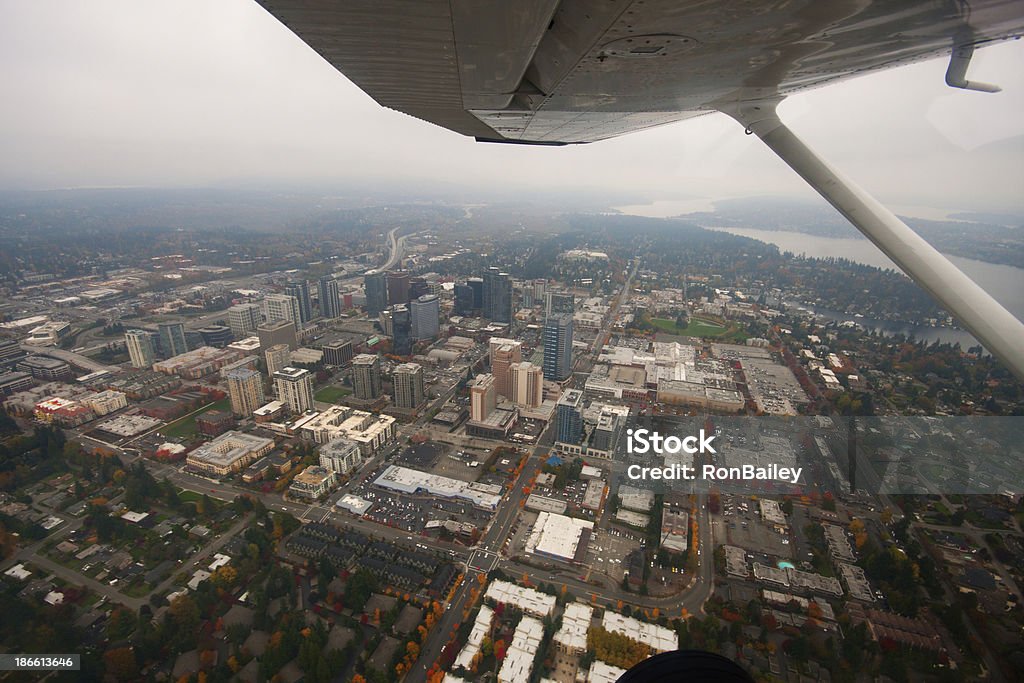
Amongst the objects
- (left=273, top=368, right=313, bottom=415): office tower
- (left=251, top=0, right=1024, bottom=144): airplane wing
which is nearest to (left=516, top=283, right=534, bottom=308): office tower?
(left=273, top=368, right=313, bottom=415): office tower

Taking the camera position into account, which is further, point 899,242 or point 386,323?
point 386,323

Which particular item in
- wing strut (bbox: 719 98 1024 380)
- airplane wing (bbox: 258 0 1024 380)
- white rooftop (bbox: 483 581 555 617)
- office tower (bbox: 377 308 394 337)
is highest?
airplane wing (bbox: 258 0 1024 380)

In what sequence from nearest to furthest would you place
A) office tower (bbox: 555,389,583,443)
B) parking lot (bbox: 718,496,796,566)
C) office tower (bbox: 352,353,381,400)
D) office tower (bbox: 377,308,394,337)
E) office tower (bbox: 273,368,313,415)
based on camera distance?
parking lot (bbox: 718,496,796,566), office tower (bbox: 555,389,583,443), office tower (bbox: 273,368,313,415), office tower (bbox: 352,353,381,400), office tower (bbox: 377,308,394,337)

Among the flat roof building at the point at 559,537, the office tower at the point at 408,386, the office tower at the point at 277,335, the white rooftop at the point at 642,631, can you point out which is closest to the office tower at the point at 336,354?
the office tower at the point at 277,335

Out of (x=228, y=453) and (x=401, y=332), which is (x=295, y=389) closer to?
(x=228, y=453)

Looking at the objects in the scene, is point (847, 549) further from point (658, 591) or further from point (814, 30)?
point (814, 30)

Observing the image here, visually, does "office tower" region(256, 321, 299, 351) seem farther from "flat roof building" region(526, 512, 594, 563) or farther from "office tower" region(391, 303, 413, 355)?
"flat roof building" region(526, 512, 594, 563)

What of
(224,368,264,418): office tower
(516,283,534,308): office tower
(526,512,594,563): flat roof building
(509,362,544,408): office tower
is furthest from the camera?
(516,283,534,308): office tower

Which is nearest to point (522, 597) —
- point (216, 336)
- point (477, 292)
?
point (477, 292)
